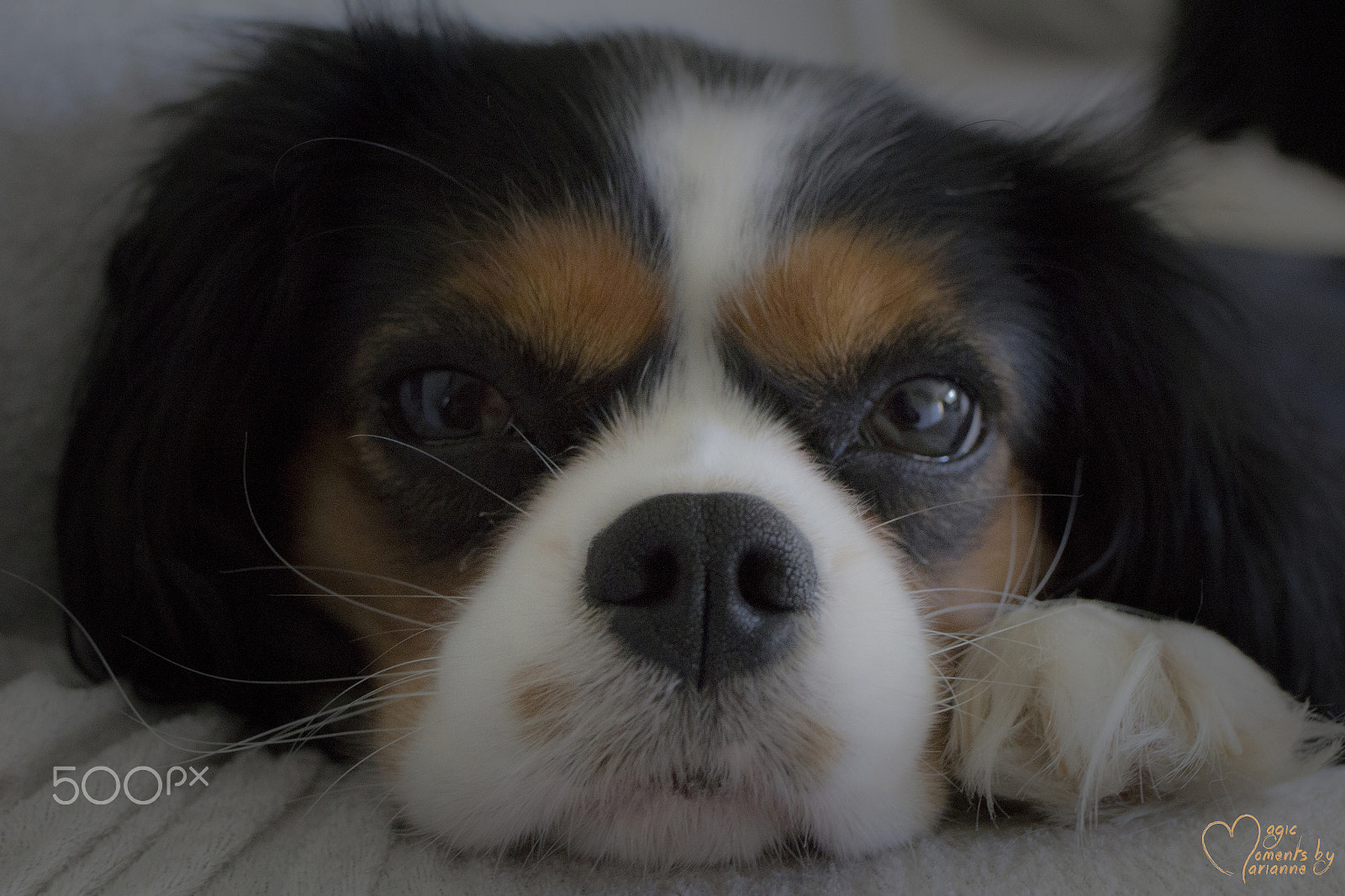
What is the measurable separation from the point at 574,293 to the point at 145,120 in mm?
679

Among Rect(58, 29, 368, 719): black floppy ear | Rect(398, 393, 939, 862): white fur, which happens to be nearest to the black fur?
Rect(58, 29, 368, 719): black floppy ear

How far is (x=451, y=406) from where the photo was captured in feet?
3.00

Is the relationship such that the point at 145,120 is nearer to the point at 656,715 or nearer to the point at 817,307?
the point at 817,307

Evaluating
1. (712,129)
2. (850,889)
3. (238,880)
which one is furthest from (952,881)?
(712,129)

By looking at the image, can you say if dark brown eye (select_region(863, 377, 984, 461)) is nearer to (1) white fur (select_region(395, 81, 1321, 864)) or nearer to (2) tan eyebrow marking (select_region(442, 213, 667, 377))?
(1) white fur (select_region(395, 81, 1321, 864))

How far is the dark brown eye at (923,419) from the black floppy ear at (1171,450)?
17 cm

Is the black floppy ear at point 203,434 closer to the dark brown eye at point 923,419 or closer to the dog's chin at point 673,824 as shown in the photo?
the dog's chin at point 673,824

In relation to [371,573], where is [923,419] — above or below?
above

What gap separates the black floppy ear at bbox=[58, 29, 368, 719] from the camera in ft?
3.22

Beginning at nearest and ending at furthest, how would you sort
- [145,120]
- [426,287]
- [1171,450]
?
1. [426,287]
2. [1171,450]
3. [145,120]

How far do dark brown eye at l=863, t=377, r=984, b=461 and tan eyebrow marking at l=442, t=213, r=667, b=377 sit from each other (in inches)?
9.0

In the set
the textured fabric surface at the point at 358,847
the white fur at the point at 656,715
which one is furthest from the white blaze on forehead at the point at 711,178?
the textured fabric surface at the point at 358,847

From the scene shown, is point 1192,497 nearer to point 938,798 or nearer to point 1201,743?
point 1201,743

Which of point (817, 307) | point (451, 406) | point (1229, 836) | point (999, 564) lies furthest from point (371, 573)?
point (1229, 836)
